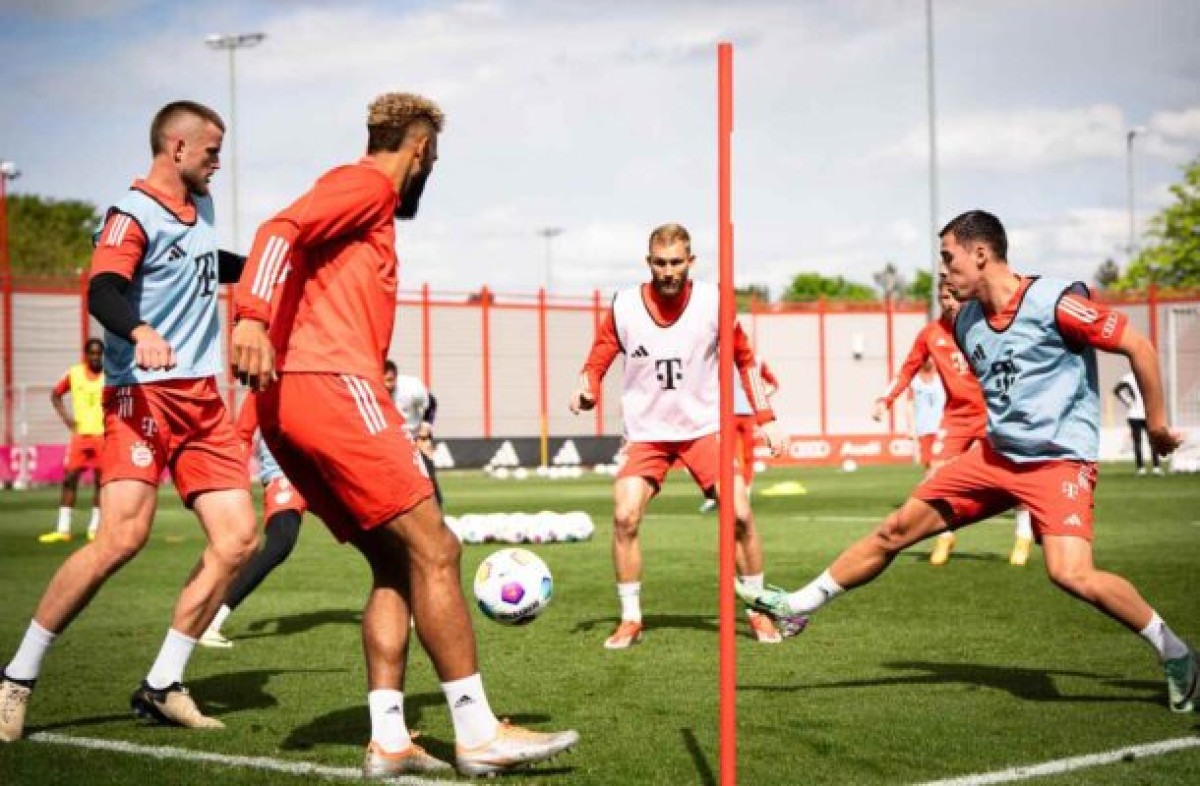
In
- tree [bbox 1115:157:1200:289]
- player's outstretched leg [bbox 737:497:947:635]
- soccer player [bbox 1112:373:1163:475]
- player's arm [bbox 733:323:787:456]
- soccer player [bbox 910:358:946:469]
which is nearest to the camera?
player's outstretched leg [bbox 737:497:947:635]

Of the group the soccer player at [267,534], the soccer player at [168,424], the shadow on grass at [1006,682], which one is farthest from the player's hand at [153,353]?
the soccer player at [267,534]

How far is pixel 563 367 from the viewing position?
165ft

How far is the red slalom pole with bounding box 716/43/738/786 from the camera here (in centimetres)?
457

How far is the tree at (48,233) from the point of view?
71.4m

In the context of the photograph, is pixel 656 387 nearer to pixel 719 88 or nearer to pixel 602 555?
pixel 719 88

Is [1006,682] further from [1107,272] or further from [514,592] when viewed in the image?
[1107,272]

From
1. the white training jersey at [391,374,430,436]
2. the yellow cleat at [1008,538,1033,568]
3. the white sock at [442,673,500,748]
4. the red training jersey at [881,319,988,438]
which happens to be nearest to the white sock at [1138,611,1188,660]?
the white sock at [442,673,500,748]

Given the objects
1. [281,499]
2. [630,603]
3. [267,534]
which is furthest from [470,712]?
[281,499]

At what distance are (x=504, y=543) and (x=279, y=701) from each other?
994 centimetres

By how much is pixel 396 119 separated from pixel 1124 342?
10.6ft

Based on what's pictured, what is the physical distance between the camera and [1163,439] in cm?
658

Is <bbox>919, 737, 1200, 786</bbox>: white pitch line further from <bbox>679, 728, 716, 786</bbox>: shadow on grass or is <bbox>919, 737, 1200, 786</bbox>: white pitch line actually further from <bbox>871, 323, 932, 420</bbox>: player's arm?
<bbox>871, 323, 932, 420</bbox>: player's arm

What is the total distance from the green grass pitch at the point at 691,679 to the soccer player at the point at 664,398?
66cm

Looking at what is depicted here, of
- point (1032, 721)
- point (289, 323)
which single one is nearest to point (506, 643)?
point (1032, 721)
